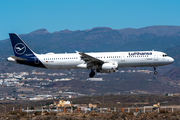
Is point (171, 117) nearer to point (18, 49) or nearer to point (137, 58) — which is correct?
point (137, 58)

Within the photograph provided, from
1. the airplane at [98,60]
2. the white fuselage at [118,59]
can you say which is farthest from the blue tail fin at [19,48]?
the white fuselage at [118,59]

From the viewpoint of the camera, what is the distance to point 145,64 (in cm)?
7281

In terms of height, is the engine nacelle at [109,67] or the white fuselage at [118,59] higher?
the white fuselage at [118,59]

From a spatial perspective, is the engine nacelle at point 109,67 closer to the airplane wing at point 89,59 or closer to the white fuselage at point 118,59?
the white fuselage at point 118,59

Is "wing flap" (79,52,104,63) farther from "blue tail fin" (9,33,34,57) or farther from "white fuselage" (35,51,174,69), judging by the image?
"blue tail fin" (9,33,34,57)

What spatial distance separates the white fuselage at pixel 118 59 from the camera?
71.6 metres

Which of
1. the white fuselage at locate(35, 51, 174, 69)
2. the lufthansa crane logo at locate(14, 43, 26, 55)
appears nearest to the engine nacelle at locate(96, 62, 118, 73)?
the white fuselage at locate(35, 51, 174, 69)

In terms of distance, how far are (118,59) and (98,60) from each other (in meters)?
4.57

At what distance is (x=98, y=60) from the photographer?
70875 mm

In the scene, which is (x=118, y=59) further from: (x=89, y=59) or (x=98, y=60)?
(x=89, y=59)

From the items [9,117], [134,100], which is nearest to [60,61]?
[9,117]

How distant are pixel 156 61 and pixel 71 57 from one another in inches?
765

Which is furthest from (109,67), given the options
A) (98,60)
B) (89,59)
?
(89,59)

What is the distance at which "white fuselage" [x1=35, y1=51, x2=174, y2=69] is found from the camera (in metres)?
71.6
